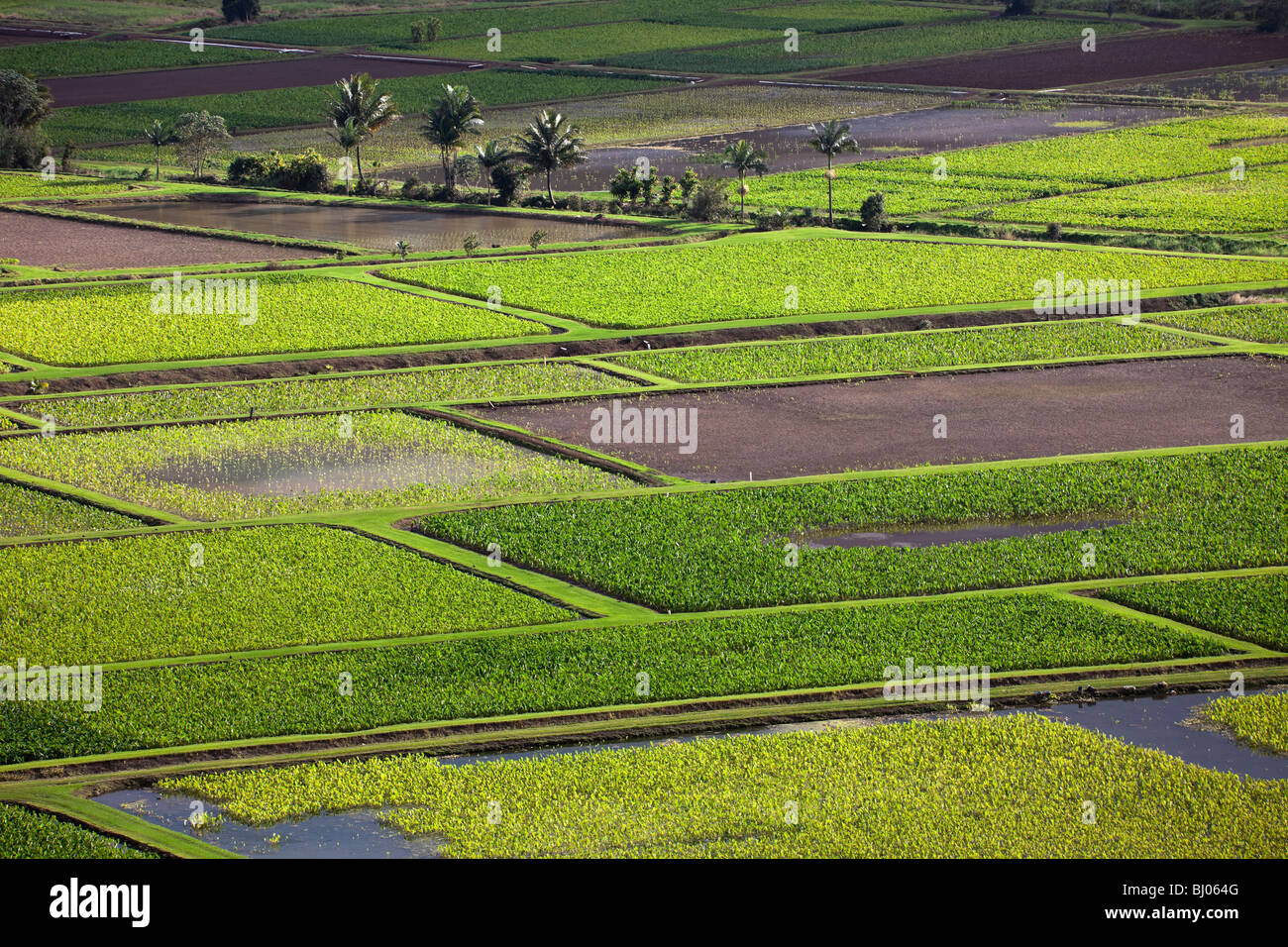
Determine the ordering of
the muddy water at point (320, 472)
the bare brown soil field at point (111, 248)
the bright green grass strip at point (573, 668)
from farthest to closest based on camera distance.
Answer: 1. the bare brown soil field at point (111, 248)
2. the muddy water at point (320, 472)
3. the bright green grass strip at point (573, 668)

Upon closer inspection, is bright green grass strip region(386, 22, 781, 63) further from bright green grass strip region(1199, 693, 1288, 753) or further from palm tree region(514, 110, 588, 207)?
bright green grass strip region(1199, 693, 1288, 753)

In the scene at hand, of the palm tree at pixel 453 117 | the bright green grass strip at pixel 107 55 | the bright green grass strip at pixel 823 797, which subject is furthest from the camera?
the bright green grass strip at pixel 107 55

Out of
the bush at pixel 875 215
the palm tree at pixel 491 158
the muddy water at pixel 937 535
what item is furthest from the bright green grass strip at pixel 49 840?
the palm tree at pixel 491 158

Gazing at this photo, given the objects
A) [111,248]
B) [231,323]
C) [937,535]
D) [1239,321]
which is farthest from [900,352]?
[111,248]

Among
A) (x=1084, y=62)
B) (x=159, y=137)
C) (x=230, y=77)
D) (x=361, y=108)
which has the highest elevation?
(x=1084, y=62)

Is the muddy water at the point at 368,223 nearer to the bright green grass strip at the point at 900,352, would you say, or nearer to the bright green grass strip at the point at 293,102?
the bright green grass strip at the point at 293,102

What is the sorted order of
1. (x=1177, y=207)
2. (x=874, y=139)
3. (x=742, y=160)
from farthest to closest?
(x=874, y=139), (x=1177, y=207), (x=742, y=160)

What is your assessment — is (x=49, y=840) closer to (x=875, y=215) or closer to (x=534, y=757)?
(x=534, y=757)
